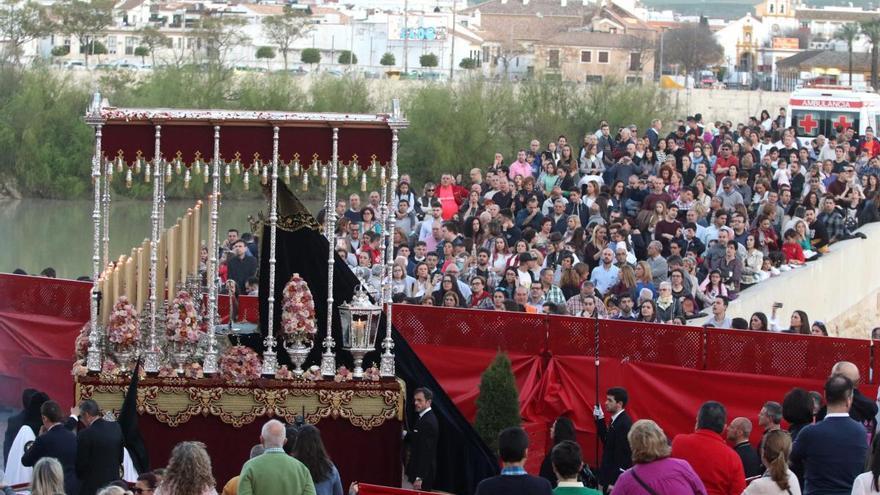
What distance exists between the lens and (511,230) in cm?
2325

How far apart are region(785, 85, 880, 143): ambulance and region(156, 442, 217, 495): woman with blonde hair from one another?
95.5ft

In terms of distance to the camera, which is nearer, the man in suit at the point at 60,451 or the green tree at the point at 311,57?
the man in suit at the point at 60,451

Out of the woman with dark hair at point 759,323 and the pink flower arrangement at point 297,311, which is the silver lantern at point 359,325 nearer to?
the pink flower arrangement at point 297,311

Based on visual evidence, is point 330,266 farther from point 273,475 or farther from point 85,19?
point 85,19

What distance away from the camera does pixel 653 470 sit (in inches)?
378

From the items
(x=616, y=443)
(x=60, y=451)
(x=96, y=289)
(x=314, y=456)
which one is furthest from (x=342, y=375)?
(x=314, y=456)

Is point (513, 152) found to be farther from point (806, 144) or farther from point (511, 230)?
point (511, 230)

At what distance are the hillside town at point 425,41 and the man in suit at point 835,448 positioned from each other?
2149 inches

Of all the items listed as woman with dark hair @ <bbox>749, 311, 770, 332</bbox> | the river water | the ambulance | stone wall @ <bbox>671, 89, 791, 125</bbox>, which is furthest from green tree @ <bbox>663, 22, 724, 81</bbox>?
→ woman with dark hair @ <bbox>749, 311, 770, 332</bbox>

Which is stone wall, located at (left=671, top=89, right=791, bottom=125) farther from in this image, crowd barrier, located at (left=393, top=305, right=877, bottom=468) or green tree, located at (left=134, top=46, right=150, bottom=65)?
crowd barrier, located at (left=393, top=305, right=877, bottom=468)

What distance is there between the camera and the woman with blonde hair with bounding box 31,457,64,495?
988 centimetres

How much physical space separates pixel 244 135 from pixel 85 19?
74.8 metres

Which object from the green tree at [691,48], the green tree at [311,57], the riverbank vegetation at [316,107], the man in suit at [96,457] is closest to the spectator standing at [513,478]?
the man in suit at [96,457]

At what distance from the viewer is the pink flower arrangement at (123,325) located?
14102 mm
